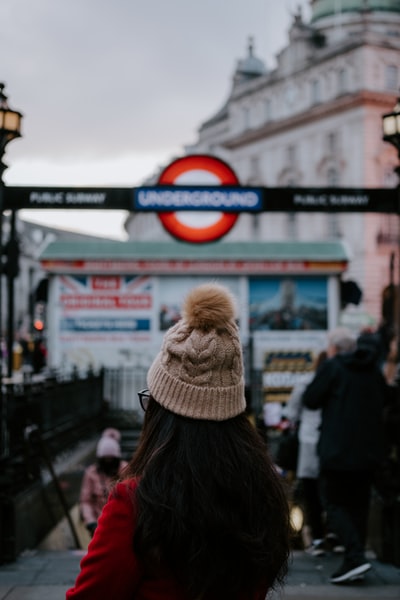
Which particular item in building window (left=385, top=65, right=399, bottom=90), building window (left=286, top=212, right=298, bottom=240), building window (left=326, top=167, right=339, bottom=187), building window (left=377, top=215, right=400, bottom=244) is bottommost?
building window (left=377, top=215, right=400, bottom=244)

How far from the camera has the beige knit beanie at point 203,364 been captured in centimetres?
212

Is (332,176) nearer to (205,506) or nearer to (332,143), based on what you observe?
(332,143)

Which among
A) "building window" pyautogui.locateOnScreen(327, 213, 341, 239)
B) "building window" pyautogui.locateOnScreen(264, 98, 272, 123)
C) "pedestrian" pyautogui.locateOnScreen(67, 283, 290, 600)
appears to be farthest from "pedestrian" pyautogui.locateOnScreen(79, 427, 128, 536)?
"building window" pyautogui.locateOnScreen(264, 98, 272, 123)

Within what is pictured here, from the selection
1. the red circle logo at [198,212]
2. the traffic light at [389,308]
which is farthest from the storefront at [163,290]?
the red circle logo at [198,212]

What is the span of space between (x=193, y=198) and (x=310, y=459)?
2.63 metres

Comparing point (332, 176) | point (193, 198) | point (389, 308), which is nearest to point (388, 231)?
point (332, 176)

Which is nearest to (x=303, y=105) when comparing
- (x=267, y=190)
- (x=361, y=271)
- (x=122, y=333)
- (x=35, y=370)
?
(x=361, y=271)

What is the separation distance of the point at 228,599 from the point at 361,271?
53189mm

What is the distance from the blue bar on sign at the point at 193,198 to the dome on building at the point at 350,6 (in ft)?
195

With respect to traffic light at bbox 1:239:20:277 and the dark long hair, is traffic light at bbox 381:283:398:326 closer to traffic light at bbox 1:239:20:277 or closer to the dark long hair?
traffic light at bbox 1:239:20:277

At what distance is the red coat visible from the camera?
1969 millimetres

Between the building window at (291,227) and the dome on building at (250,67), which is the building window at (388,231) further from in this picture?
the dome on building at (250,67)

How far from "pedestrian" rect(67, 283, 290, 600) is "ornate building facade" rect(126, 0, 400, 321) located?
47725mm

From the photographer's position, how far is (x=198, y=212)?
27.7 feet
